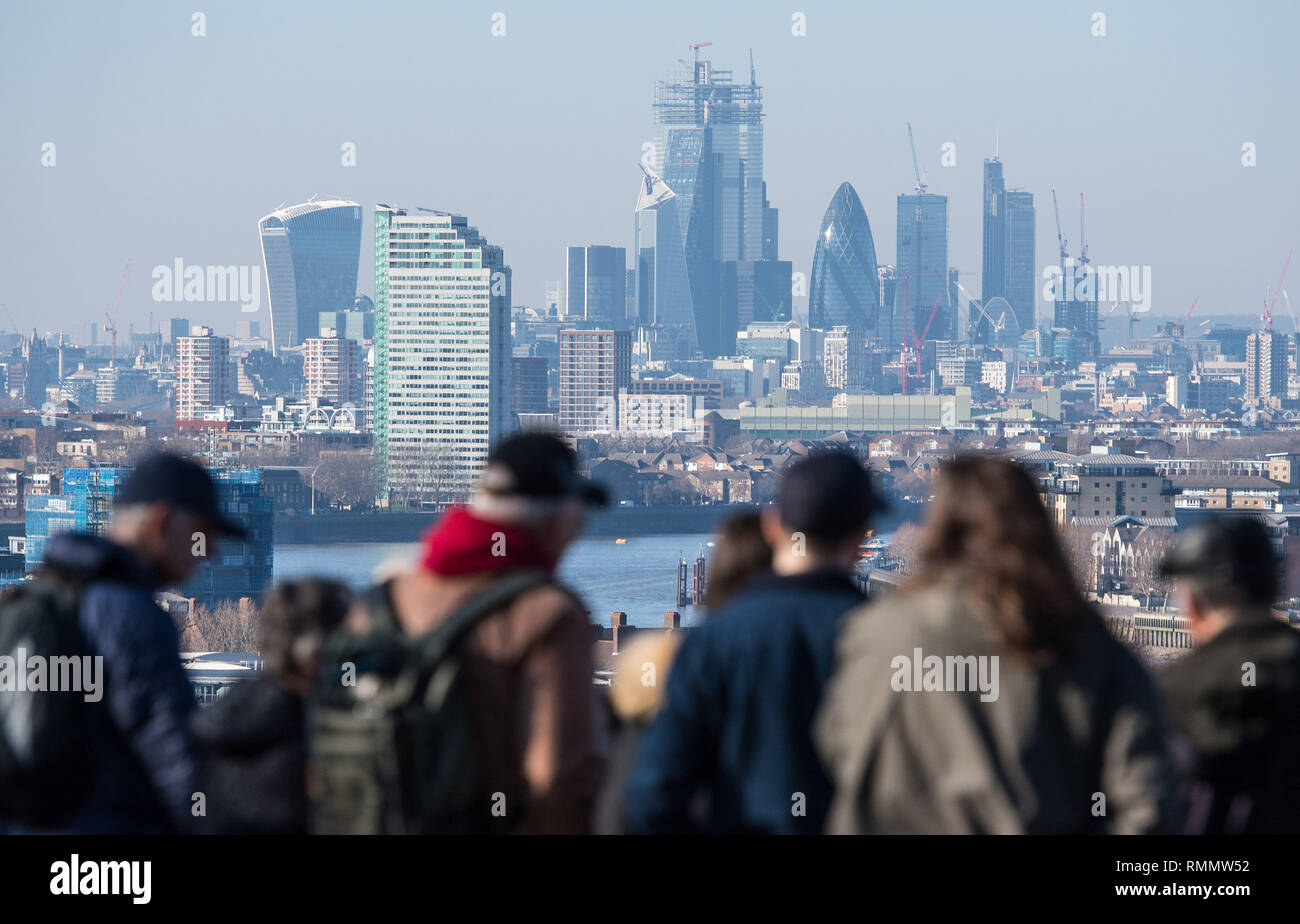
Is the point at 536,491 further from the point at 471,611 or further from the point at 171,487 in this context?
the point at 171,487

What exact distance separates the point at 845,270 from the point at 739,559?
89.7 m

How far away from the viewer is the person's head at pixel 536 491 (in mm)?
1489

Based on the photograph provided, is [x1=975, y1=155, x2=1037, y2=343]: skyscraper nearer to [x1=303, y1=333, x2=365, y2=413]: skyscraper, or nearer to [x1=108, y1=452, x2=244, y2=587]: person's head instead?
[x1=303, y1=333, x2=365, y2=413]: skyscraper

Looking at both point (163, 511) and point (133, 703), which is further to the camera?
point (163, 511)

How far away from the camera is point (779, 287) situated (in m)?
95.4

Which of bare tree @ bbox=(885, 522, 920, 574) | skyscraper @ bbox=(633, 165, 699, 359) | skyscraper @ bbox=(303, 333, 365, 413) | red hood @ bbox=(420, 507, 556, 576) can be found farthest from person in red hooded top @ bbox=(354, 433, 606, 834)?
skyscraper @ bbox=(633, 165, 699, 359)

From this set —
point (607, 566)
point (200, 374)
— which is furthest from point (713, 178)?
point (607, 566)

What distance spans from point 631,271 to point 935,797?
93.4 meters

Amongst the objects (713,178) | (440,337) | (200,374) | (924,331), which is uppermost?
(713,178)

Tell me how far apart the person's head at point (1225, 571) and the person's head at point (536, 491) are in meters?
0.50

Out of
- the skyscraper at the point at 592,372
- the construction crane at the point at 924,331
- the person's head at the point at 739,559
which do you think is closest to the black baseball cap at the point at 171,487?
the person's head at the point at 739,559

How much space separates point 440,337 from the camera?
44188mm

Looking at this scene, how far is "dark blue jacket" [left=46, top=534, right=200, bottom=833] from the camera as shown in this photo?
151 centimetres

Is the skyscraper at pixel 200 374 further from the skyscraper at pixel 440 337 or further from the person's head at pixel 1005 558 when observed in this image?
the person's head at pixel 1005 558
